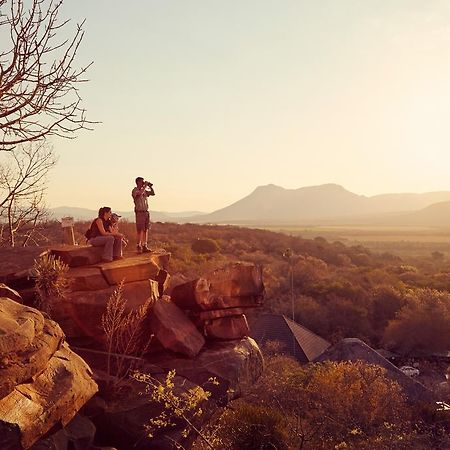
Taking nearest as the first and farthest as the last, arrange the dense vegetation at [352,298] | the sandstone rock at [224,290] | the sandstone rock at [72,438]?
the sandstone rock at [72,438] < the sandstone rock at [224,290] < the dense vegetation at [352,298]

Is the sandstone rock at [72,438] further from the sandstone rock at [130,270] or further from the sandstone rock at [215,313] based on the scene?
the sandstone rock at [215,313]

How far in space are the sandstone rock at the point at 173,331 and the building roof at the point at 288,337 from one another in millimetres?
20355

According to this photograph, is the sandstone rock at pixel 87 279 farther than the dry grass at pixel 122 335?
Yes

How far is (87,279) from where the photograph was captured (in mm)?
11961

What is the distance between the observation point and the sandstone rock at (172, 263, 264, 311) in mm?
13336

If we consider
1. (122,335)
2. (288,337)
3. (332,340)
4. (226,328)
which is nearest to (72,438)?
(122,335)

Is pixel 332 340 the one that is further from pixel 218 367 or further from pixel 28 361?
pixel 28 361

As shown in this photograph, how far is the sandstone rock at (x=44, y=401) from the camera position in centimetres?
704

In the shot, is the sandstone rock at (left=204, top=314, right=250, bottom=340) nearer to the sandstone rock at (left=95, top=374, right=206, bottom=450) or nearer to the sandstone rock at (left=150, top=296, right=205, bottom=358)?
the sandstone rock at (left=150, top=296, right=205, bottom=358)

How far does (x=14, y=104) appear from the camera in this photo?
901 centimetres

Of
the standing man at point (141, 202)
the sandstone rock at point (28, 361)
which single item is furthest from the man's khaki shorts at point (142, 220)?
the sandstone rock at point (28, 361)

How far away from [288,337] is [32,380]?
2659 cm

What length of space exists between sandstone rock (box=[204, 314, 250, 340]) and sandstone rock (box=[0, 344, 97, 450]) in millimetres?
4617

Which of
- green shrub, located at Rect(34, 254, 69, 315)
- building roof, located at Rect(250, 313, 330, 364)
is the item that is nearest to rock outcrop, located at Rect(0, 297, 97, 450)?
green shrub, located at Rect(34, 254, 69, 315)
